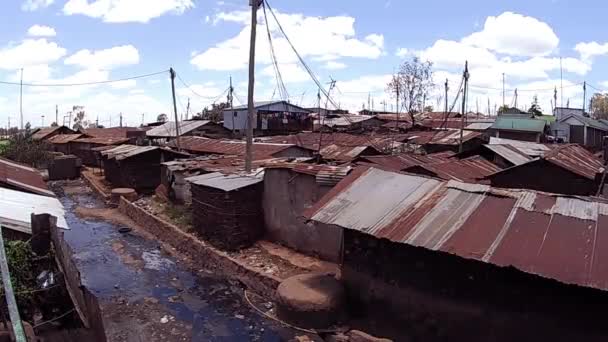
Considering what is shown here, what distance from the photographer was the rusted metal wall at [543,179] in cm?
1516

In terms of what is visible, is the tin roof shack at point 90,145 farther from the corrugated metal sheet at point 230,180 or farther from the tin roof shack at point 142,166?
the corrugated metal sheet at point 230,180

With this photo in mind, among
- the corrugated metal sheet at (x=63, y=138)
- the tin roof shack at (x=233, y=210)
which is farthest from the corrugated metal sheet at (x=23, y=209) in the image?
the corrugated metal sheet at (x=63, y=138)

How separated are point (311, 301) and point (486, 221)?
376 cm

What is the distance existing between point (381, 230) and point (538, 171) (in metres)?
9.49

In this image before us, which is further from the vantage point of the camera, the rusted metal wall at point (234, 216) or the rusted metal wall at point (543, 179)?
the rusted metal wall at point (543, 179)

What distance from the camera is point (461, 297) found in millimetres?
7906

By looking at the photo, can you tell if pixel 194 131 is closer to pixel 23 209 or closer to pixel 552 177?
pixel 552 177

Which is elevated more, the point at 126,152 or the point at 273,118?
the point at 273,118

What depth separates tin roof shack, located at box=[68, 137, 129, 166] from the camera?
40.1m

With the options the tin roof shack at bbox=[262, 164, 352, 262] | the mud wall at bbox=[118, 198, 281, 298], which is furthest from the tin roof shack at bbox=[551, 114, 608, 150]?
the mud wall at bbox=[118, 198, 281, 298]

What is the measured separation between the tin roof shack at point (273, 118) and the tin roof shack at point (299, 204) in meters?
28.7

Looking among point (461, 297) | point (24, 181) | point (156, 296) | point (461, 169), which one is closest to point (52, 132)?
point (24, 181)

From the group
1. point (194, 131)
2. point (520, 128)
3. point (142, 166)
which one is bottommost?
point (142, 166)

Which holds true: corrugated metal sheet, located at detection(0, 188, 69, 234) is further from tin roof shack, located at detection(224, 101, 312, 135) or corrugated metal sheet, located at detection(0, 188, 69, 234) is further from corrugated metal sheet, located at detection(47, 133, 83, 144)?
corrugated metal sheet, located at detection(47, 133, 83, 144)
